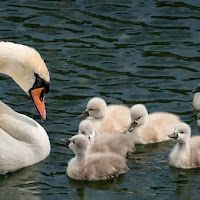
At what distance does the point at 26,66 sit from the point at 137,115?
185 cm

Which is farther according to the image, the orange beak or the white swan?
the orange beak

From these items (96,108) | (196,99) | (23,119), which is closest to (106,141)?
(96,108)

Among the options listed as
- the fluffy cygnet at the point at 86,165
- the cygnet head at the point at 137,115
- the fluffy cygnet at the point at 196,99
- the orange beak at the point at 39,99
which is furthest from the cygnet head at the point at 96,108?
the fluffy cygnet at the point at 196,99

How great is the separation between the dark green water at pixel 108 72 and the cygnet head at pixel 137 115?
1.19ft

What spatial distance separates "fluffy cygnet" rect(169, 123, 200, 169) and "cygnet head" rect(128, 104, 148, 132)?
0.96 m

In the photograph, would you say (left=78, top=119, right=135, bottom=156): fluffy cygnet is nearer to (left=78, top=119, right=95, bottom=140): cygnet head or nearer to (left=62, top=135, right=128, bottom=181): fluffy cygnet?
(left=78, top=119, right=95, bottom=140): cygnet head

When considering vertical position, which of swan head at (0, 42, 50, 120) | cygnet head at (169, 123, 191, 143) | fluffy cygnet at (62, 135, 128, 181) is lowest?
fluffy cygnet at (62, 135, 128, 181)

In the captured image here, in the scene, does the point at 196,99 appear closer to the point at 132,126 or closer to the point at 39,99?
the point at 132,126

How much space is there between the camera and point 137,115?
12938mm

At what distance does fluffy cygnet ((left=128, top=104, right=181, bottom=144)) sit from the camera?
42.8 feet

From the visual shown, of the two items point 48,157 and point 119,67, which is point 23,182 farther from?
point 119,67

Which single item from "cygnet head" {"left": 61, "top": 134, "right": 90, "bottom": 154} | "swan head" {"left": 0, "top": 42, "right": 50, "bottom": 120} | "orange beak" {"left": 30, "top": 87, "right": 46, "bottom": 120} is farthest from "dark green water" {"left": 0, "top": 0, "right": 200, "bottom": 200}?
"swan head" {"left": 0, "top": 42, "right": 50, "bottom": 120}

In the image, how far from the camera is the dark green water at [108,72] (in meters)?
11.7

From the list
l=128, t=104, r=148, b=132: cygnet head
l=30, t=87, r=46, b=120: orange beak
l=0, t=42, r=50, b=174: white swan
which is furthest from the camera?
l=128, t=104, r=148, b=132: cygnet head
